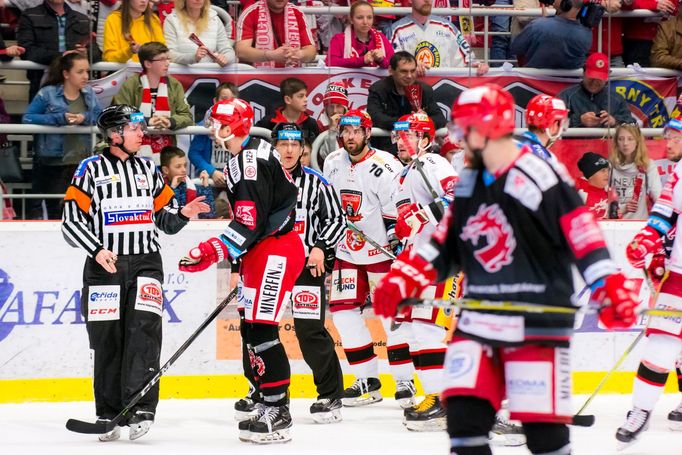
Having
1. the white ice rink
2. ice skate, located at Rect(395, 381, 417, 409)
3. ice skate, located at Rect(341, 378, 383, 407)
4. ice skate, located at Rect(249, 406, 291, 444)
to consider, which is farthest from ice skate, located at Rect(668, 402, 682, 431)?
ice skate, located at Rect(249, 406, 291, 444)

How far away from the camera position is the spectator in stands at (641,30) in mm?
8352

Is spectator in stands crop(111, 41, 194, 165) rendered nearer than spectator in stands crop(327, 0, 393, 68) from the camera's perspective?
Yes

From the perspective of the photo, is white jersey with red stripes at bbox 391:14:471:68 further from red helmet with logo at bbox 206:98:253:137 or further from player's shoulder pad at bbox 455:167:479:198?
player's shoulder pad at bbox 455:167:479:198

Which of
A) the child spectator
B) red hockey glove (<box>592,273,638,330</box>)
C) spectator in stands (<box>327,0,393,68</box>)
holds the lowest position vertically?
red hockey glove (<box>592,273,638,330</box>)

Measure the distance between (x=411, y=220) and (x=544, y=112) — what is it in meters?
1.04

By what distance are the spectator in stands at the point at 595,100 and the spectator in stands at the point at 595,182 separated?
0.29 m

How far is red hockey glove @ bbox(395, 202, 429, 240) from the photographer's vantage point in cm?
623

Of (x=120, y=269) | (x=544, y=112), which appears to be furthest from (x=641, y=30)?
(x=120, y=269)

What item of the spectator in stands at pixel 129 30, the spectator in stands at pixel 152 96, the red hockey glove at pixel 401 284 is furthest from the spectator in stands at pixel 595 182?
the red hockey glove at pixel 401 284

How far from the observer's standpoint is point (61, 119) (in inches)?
283

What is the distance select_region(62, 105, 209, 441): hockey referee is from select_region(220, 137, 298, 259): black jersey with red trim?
39 cm

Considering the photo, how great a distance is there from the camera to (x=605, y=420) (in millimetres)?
6562

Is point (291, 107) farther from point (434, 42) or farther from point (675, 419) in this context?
point (675, 419)

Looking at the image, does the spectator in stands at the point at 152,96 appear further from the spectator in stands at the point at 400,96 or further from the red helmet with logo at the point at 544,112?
the red helmet with logo at the point at 544,112
